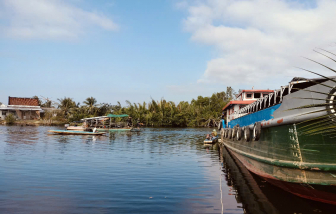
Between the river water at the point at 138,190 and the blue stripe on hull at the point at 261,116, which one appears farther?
the blue stripe on hull at the point at 261,116

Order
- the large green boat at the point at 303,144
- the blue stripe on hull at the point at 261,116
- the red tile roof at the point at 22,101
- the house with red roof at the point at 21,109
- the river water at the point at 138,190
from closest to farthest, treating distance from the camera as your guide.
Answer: the large green boat at the point at 303,144 < the river water at the point at 138,190 < the blue stripe on hull at the point at 261,116 < the house with red roof at the point at 21,109 < the red tile roof at the point at 22,101

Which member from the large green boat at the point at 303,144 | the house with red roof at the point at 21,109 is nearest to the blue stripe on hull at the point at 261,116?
the large green boat at the point at 303,144

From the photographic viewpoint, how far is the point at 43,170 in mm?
11758

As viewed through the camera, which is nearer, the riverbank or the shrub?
the shrub

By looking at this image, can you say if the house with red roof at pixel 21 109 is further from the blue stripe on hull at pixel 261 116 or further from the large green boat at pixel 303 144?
the large green boat at pixel 303 144

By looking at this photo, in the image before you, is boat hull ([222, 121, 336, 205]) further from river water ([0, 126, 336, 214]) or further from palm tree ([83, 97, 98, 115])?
palm tree ([83, 97, 98, 115])

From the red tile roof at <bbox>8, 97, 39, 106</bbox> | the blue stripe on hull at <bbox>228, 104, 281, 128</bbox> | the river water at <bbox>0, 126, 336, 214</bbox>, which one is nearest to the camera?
the river water at <bbox>0, 126, 336, 214</bbox>

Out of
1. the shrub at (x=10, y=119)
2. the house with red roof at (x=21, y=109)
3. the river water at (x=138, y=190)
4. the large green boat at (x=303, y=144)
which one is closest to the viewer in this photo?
the large green boat at (x=303, y=144)

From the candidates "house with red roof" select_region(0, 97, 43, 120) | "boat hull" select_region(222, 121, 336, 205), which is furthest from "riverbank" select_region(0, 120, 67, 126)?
"boat hull" select_region(222, 121, 336, 205)

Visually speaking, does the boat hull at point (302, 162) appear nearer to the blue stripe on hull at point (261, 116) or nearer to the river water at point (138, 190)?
the river water at point (138, 190)

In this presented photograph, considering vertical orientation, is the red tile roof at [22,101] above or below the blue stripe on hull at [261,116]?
above

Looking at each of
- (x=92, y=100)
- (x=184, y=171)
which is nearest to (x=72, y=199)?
(x=184, y=171)

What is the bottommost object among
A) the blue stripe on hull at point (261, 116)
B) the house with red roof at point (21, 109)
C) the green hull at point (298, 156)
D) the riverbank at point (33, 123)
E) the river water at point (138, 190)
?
the river water at point (138, 190)

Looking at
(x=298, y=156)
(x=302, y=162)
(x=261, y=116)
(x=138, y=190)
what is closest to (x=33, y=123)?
(x=138, y=190)
